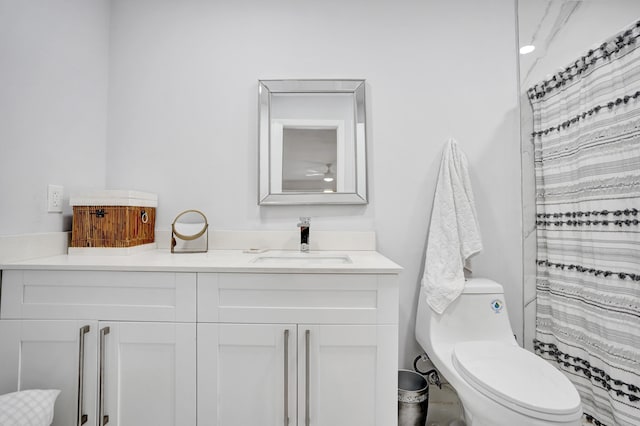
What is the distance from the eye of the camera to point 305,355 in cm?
111

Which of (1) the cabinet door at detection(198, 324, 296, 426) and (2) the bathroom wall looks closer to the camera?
(1) the cabinet door at detection(198, 324, 296, 426)

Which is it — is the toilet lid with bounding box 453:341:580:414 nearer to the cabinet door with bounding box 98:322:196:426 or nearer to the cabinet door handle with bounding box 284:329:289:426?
the cabinet door handle with bounding box 284:329:289:426

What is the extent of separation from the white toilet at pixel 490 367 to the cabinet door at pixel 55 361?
1368 mm

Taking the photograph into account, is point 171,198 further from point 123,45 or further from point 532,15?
point 532,15

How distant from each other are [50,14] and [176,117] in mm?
639

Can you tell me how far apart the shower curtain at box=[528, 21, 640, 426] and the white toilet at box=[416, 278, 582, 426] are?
1.07 feet

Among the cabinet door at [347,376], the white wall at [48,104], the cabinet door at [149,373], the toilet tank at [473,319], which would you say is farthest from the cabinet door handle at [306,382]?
the white wall at [48,104]

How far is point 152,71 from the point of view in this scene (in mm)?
1727

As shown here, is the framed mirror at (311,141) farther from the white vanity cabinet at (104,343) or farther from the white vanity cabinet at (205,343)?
the white vanity cabinet at (104,343)

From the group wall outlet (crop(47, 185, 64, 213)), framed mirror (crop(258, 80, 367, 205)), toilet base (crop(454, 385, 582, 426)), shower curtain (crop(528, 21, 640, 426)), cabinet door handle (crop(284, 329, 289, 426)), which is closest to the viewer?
toilet base (crop(454, 385, 582, 426))

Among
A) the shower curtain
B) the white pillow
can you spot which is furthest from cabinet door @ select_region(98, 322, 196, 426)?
the shower curtain

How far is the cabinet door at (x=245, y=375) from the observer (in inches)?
43.9

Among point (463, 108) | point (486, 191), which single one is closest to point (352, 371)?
point (486, 191)

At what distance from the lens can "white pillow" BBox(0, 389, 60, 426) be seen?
935 millimetres
